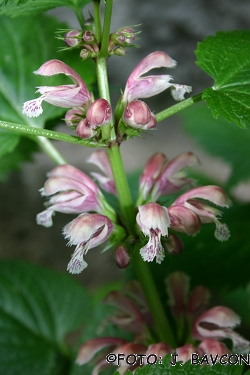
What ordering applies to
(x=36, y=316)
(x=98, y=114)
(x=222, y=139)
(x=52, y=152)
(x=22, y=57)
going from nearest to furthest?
1. (x=98, y=114)
2. (x=52, y=152)
3. (x=22, y=57)
4. (x=36, y=316)
5. (x=222, y=139)

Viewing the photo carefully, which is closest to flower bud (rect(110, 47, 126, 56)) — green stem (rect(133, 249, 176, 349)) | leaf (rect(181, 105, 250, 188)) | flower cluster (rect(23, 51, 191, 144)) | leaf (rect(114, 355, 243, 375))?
flower cluster (rect(23, 51, 191, 144))

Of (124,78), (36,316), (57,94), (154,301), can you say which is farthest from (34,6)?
(124,78)

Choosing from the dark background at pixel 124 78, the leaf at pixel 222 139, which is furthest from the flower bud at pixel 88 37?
the dark background at pixel 124 78

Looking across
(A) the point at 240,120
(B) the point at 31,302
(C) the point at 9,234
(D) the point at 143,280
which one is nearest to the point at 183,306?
(D) the point at 143,280

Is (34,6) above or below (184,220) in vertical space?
above

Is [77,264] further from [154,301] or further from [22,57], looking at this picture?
[22,57]

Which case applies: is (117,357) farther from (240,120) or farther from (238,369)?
(240,120)

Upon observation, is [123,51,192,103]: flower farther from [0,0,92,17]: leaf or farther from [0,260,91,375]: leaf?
[0,260,91,375]: leaf
